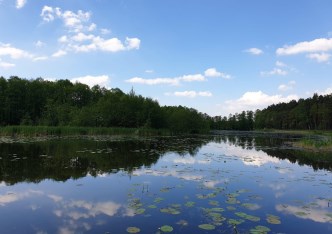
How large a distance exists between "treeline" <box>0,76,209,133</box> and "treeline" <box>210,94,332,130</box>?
50385 millimetres

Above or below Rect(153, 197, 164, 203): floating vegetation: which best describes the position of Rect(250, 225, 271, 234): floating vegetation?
below

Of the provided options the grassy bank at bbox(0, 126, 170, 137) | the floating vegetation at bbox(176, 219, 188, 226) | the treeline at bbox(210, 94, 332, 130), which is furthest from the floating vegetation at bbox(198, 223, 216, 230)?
the treeline at bbox(210, 94, 332, 130)

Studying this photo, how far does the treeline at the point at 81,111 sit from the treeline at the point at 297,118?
50385mm

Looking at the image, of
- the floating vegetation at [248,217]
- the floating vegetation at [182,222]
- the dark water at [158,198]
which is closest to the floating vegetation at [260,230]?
the dark water at [158,198]

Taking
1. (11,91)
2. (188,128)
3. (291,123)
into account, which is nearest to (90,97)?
(11,91)

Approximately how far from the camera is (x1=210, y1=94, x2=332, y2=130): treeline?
109338 mm

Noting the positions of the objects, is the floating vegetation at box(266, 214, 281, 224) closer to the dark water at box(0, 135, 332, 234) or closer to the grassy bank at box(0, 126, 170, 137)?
the dark water at box(0, 135, 332, 234)

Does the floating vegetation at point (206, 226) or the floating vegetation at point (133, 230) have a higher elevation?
the floating vegetation at point (133, 230)

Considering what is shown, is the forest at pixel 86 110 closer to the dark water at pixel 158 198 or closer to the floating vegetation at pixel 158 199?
the dark water at pixel 158 198

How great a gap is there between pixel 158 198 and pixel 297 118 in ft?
411

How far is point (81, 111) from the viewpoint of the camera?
65.2 metres

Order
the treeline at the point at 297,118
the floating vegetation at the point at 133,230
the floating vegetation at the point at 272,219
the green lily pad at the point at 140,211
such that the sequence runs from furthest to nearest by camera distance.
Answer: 1. the treeline at the point at 297,118
2. the green lily pad at the point at 140,211
3. the floating vegetation at the point at 272,219
4. the floating vegetation at the point at 133,230

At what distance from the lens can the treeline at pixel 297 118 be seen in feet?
359

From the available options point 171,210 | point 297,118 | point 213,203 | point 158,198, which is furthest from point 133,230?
point 297,118
